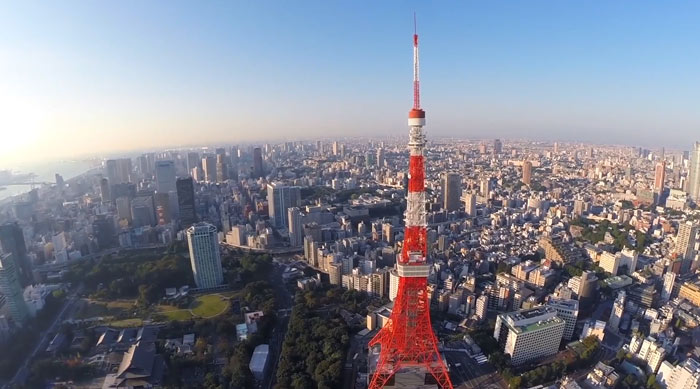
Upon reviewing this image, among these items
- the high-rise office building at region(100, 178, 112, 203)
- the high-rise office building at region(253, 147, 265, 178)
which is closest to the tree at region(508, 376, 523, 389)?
the high-rise office building at region(100, 178, 112, 203)

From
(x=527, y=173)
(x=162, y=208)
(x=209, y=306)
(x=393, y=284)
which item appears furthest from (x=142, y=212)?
(x=527, y=173)

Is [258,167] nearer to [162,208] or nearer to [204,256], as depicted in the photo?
[162,208]

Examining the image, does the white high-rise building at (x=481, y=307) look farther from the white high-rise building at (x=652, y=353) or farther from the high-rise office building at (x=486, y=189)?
Answer: the high-rise office building at (x=486, y=189)

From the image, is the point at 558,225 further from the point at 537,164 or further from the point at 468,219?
the point at 537,164

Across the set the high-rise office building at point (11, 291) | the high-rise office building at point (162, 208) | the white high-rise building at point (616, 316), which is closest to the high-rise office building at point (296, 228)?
the high-rise office building at point (162, 208)

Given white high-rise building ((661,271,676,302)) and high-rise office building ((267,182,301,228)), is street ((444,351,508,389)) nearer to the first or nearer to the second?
white high-rise building ((661,271,676,302))

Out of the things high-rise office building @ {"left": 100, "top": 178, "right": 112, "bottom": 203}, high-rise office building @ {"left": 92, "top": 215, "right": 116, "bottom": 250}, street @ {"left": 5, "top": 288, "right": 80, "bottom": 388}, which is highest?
high-rise office building @ {"left": 100, "top": 178, "right": 112, "bottom": 203}
